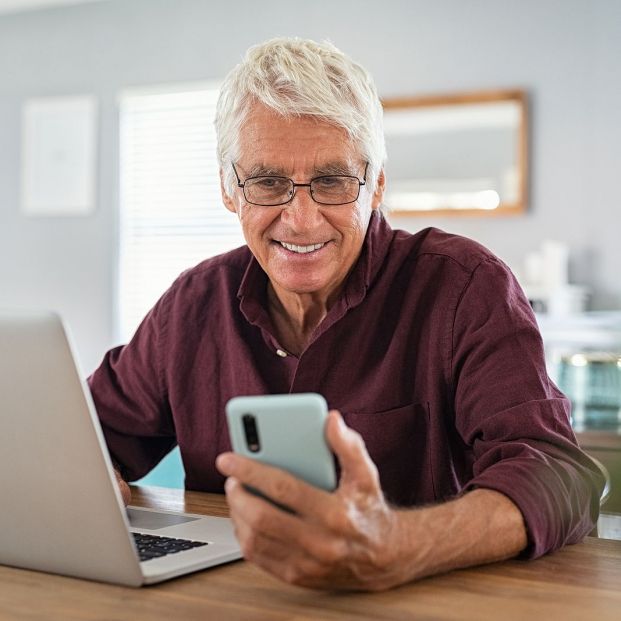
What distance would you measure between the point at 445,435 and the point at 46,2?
471 cm

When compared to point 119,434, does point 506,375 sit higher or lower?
higher

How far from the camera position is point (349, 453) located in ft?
2.76

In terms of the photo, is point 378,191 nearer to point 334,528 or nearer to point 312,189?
point 312,189

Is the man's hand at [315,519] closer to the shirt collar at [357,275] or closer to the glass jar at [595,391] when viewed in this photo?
the shirt collar at [357,275]

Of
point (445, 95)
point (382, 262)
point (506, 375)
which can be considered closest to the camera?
point (506, 375)

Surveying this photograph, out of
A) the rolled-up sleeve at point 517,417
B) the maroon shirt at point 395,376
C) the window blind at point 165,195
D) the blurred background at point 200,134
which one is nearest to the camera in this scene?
the rolled-up sleeve at point 517,417

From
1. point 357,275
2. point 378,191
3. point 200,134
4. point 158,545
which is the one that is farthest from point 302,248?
point 200,134

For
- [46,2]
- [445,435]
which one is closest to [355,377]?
[445,435]

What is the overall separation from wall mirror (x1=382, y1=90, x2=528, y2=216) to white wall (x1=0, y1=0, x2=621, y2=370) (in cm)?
7

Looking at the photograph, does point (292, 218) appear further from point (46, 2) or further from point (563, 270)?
point (46, 2)

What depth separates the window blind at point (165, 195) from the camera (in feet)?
16.7

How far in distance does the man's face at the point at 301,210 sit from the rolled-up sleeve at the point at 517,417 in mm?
225

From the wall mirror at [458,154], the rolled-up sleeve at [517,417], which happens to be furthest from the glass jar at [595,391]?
the rolled-up sleeve at [517,417]

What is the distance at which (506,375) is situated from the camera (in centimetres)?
133
